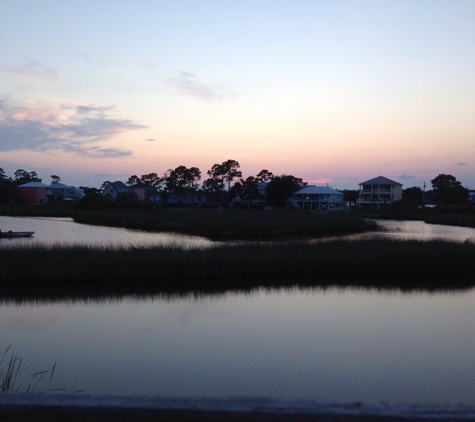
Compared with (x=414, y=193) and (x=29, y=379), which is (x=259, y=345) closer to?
(x=29, y=379)

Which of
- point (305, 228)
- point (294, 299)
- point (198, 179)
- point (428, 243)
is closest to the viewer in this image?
point (294, 299)

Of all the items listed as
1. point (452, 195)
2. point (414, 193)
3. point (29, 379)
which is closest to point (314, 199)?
point (452, 195)

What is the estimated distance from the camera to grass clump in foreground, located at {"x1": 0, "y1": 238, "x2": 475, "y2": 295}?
1427 centimetres

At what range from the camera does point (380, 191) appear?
76625 millimetres

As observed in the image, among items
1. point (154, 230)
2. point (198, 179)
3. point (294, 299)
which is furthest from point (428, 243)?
point (198, 179)

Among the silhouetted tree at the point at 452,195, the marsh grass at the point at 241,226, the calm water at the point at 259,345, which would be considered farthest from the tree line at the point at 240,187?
the calm water at the point at 259,345

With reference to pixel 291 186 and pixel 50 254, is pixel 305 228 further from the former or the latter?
pixel 291 186

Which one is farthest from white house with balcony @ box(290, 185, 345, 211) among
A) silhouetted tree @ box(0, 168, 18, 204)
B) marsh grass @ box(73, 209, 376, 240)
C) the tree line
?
silhouetted tree @ box(0, 168, 18, 204)

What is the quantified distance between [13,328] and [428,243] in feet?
51.6

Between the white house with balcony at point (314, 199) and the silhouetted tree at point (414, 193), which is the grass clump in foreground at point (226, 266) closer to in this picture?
the white house with balcony at point (314, 199)

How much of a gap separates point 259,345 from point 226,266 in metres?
6.69

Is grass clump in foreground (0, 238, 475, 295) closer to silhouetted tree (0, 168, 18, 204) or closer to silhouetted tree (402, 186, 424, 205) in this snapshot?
silhouetted tree (0, 168, 18, 204)

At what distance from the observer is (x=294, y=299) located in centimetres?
1349

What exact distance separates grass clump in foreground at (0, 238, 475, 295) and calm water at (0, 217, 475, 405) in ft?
5.61
